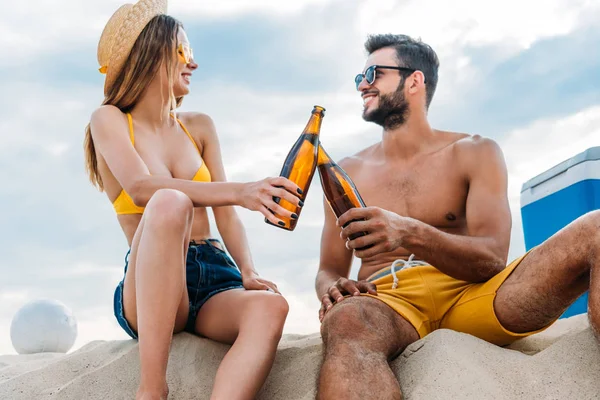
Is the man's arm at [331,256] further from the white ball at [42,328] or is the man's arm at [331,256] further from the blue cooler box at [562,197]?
the white ball at [42,328]

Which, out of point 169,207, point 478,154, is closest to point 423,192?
point 478,154

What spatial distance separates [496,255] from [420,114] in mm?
1062

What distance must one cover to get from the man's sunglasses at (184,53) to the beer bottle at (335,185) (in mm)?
908

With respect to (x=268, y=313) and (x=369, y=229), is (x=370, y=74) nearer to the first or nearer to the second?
(x=369, y=229)

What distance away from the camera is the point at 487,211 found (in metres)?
3.04

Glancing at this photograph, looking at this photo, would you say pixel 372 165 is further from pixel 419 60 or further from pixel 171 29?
pixel 171 29

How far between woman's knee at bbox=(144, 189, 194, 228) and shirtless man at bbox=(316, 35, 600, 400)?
0.59 meters

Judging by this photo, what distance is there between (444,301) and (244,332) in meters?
0.94

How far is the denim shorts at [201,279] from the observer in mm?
2926

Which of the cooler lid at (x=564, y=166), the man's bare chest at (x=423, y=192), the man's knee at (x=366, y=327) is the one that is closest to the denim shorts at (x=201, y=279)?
the man's knee at (x=366, y=327)

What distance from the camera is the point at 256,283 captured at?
290 cm

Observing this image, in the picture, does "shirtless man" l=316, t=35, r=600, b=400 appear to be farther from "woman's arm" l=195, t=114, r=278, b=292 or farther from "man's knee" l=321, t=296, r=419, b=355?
"woman's arm" l=195, t=114, r=278, b=292

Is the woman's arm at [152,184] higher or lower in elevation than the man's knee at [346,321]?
higher

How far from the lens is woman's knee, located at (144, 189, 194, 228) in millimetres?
2332
